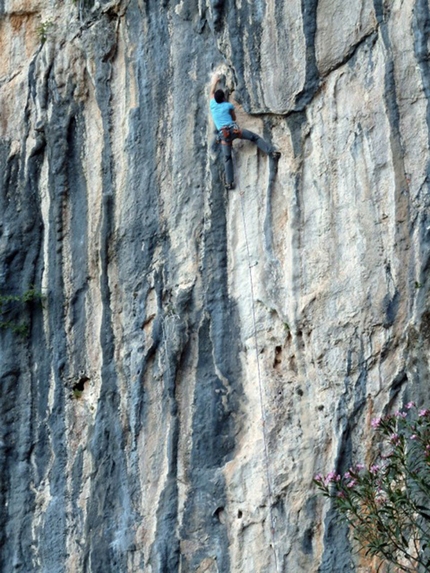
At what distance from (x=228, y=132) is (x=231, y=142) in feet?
0.55

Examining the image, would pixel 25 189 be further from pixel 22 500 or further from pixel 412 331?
pixel 412 331

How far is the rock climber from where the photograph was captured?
11.8m

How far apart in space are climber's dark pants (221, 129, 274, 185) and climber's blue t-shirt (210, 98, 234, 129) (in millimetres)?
136

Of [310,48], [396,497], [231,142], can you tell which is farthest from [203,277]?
[396,497]

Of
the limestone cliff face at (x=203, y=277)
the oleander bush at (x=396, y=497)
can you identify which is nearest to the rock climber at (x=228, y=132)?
the limestone cliff face at (x=203, y=277)

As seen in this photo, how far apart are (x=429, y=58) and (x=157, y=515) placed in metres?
5.34

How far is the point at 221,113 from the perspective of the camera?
11828 mm

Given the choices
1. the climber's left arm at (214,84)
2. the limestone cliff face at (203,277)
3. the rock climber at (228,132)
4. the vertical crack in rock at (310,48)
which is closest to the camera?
the limestone cliff face at (203,277)

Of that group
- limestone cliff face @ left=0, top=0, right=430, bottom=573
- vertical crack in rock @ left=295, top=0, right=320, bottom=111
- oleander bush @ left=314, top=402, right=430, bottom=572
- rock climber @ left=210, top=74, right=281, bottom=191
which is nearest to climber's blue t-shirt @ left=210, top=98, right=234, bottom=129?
rock climber @ left=210, top=74, right=281, bottom=191

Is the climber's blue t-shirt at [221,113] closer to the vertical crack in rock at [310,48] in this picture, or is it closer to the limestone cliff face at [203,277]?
the limestone cliff face at [203,277]

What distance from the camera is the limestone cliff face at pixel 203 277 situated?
35.7 ft

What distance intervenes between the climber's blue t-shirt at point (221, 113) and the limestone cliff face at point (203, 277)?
0.26m

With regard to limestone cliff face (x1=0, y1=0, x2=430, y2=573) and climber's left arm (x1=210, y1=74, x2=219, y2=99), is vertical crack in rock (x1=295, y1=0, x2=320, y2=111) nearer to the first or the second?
limestone cliff face (x1=0, y1=0, x2=430, y2=573)

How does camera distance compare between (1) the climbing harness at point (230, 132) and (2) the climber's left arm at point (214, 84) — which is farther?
(2) the climber's left arm at point (214, 84)
